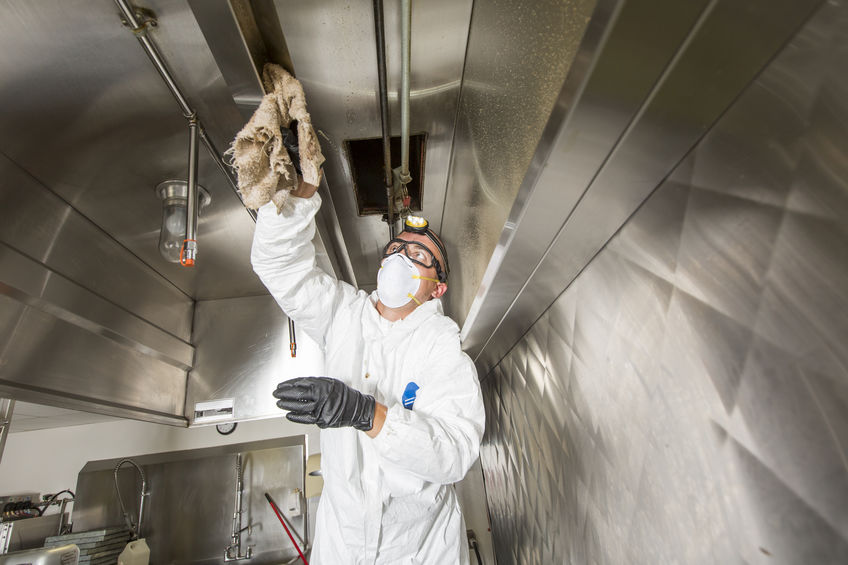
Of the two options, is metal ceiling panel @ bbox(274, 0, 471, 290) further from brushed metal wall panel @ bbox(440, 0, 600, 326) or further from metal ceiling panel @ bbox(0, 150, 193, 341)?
metal ceiling panel @ bbox(0, 150, 193, 341)

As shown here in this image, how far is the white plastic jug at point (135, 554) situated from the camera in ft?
8.25

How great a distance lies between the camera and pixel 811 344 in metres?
0.39

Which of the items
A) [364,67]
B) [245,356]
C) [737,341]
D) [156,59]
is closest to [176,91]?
A: [156,59]

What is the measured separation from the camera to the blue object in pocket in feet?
3.84

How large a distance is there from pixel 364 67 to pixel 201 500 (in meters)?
3.19

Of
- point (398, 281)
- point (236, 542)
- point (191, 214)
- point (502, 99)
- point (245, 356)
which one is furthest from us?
point (236, 542)

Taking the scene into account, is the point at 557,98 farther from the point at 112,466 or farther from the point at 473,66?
the point at 112,466

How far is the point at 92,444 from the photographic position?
3545 millimetres

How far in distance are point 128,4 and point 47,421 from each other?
3.85 metres

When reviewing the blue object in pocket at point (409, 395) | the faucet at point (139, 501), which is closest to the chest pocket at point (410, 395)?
the blue object in pocket at point (409, 395)

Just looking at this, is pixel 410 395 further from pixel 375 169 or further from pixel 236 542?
pixel 236 542

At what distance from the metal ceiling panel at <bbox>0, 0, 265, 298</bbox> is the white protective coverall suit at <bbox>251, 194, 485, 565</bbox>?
334mm

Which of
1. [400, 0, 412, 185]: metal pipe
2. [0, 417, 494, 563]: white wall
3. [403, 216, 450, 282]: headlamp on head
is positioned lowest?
[0, 417, 494, 563]: white wall

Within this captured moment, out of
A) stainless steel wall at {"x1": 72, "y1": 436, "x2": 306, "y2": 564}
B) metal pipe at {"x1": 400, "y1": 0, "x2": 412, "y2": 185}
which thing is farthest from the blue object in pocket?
stainless steel wall at {"x1": 72, "y1": 436, "x2": 306, "y2": 564}
